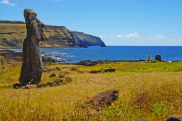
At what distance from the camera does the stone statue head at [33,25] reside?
29.7 metres

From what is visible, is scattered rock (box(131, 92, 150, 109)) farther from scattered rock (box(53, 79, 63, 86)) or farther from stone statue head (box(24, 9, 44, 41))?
stone statue head (box(24, 9, 44, 41))

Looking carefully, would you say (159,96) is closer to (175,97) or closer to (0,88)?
(175,97)

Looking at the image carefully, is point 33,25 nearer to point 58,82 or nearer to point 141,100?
point 58,82

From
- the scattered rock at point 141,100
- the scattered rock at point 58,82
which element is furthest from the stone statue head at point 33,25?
the scattered rock at point 141,100

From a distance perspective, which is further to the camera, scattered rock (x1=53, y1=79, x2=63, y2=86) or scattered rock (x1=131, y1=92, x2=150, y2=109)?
scattered rock (x1=53, y1=79, x2=63, y2=86)

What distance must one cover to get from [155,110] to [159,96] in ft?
8.61

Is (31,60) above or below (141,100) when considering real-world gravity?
above

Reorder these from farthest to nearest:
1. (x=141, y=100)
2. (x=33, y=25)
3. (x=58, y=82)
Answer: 1. (x=33, y=25)
2. (x=58, y=82)
3. (x=141, y=100)

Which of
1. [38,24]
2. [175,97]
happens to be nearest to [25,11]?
[38,24]

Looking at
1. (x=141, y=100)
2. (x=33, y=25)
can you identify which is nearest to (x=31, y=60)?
(x=33, y=25)

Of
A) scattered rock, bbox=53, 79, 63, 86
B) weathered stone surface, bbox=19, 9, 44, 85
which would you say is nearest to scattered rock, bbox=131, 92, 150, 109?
scattered rock, bbox=53, 79, 63, 86

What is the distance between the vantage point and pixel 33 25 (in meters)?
29.9

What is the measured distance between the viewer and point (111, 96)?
1512 cm

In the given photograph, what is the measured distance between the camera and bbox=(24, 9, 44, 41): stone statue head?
2973 centimetres
